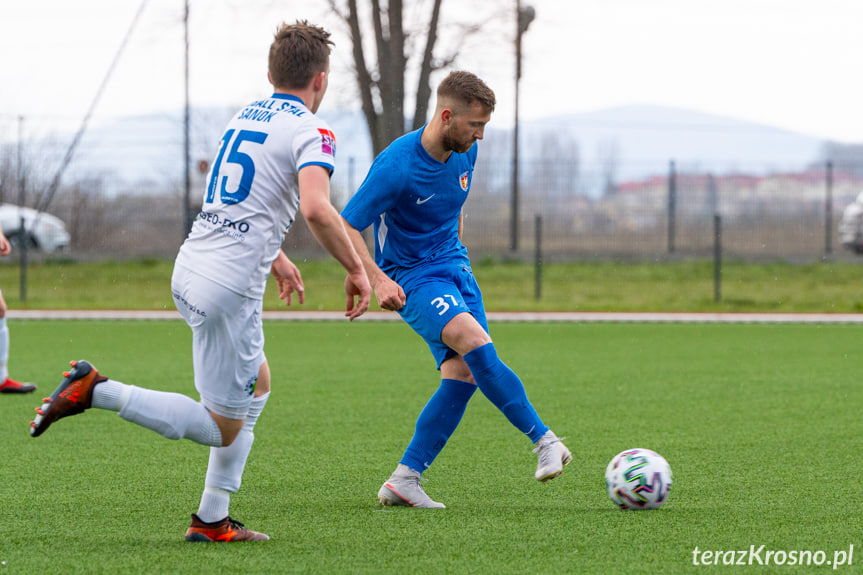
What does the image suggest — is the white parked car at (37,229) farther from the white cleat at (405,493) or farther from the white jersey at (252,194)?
the white jersey at (252,194)

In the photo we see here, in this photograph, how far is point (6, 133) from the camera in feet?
69.4

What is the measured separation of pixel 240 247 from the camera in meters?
3.74

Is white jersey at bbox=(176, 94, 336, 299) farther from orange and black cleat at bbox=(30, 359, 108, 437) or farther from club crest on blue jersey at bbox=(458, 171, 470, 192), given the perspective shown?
club crest on blue jersey at bbox=(458, 171, 470, 192)

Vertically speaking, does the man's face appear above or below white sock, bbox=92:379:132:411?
above

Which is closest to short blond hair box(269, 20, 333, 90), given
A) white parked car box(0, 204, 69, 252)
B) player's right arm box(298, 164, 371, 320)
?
player's right arm box(298, 164, 371, 320)

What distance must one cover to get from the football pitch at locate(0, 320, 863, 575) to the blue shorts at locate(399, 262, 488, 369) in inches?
29.5

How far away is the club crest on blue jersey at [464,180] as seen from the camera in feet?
16.0

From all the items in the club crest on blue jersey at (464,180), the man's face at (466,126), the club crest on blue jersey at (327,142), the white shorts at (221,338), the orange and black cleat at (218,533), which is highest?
the man's face at (466,126)

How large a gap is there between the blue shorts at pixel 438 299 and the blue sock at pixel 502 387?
21 cm

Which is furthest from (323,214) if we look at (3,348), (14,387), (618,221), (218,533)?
(618,221)

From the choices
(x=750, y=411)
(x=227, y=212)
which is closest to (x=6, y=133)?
(x=750, y=411)

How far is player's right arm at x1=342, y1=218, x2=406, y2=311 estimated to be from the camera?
4.58 m

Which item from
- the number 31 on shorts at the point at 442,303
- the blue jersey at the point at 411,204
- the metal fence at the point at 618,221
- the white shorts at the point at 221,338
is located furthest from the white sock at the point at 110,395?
the metal fence at the point at 618,221

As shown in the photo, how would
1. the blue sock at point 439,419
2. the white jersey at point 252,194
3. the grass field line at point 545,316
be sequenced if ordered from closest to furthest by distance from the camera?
the white jersey at point 252,194 < the blue sock at point 439,419 < the grass field line at point 545,316
